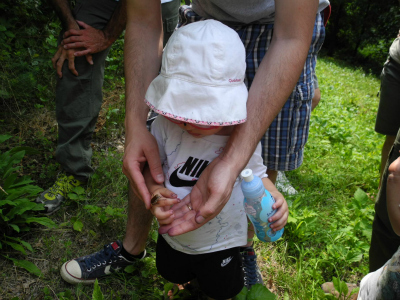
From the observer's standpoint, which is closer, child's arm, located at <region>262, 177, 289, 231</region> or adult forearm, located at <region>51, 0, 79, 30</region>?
child's arm, located at <region>262, 177, 289, 231</region>

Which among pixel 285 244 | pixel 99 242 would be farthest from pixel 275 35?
pixel 99 242

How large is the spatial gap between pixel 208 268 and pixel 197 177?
16.9 inches

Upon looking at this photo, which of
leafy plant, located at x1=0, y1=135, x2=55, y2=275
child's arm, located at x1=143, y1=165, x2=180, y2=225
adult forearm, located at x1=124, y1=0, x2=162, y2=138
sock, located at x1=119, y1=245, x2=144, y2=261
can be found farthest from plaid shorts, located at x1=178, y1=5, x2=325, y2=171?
leafy plant, located at x1=0, y1=135, x2=55, y2=275

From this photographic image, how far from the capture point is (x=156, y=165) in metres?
1.48

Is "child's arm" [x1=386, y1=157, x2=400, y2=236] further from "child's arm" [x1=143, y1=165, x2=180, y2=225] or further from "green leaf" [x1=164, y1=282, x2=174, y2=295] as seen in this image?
"green leaf" [x1=164, y1=282, x2=174, y2=295]

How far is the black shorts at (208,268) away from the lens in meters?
1.57

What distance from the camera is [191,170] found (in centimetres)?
149

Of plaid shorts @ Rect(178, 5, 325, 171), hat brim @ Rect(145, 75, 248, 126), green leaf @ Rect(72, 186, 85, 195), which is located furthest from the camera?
green leaf @ Rect(72, 186, 85, 195)

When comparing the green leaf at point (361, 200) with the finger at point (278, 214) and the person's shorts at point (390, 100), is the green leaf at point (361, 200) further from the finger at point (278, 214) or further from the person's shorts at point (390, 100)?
the finger at point (278, 214)

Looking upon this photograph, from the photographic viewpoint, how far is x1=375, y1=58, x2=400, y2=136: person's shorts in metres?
2.82

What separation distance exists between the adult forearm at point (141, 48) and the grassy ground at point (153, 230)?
1056 mm

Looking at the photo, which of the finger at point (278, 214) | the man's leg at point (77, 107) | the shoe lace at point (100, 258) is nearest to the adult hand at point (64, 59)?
the man's leg at point (77, 107)

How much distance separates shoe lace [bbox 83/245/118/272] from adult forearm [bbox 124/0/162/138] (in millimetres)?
919

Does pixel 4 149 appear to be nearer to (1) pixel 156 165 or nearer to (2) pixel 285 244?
(1) pixel 156 165
